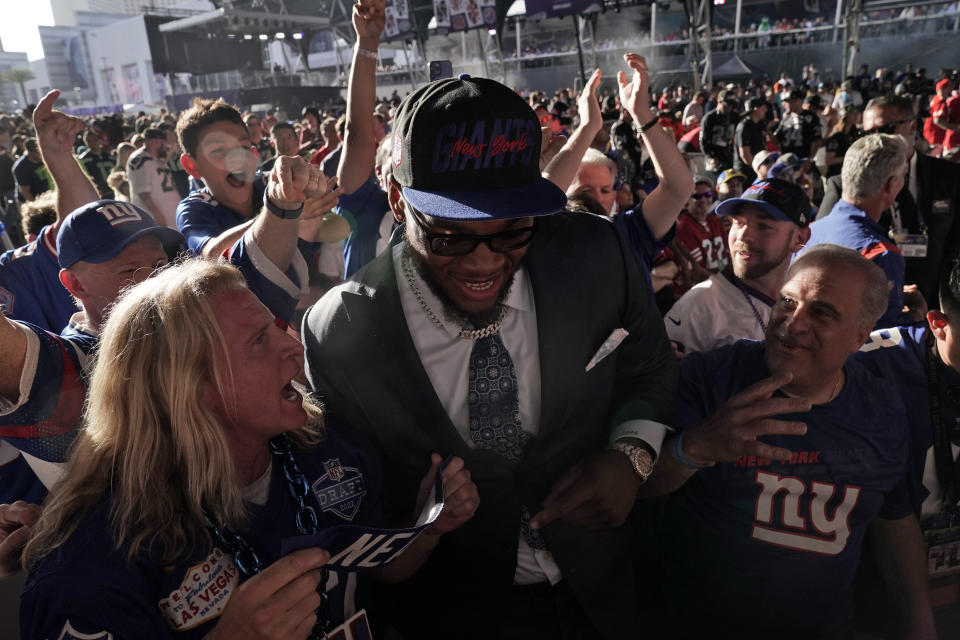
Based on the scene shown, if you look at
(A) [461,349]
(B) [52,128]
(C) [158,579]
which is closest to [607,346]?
(A) [461,349]

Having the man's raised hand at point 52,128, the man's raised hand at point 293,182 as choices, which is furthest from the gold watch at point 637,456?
the man's raised hand at point 52,128

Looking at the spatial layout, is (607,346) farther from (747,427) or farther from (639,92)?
(639,92)

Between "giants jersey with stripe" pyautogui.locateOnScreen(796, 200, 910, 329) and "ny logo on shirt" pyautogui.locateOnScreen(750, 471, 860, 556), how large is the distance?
119cm

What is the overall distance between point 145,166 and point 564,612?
5.33 m

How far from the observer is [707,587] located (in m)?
1.98

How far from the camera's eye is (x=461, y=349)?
1.60m

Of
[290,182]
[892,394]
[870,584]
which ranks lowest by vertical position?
[870,584]

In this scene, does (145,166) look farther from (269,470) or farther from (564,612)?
(564,612)

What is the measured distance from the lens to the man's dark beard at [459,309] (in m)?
1.57

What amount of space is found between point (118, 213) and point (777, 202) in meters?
2.68

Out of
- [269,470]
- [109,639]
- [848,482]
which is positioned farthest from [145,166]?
[848,482]

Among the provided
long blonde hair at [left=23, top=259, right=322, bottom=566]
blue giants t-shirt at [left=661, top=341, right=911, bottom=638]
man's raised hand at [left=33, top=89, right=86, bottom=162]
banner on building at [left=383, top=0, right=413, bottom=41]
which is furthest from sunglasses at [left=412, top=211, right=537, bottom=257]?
banner on building at [left=383, top=0, right=413, bottom=41]

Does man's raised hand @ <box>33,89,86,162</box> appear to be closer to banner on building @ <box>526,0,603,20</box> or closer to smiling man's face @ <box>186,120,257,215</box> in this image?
smiling man's face @ <box>186,120,257,215</box>

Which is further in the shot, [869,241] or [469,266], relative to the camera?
[869,241]
